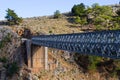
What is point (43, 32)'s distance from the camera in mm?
82562

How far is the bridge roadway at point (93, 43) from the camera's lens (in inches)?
1513

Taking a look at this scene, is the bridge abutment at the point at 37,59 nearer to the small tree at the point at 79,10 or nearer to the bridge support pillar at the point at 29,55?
the bridge support pillar at the point at 29,55

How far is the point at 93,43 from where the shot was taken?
42594 millimetres

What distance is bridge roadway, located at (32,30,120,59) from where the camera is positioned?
3844 cm

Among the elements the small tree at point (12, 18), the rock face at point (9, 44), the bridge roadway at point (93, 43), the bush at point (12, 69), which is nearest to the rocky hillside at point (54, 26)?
the small tree at point (12, 18)

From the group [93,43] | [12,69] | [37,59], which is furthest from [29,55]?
[93,43]

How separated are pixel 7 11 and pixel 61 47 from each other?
1768 inches

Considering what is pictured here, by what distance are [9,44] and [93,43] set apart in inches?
1513

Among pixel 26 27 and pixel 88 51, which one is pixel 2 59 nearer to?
pixel 26 27

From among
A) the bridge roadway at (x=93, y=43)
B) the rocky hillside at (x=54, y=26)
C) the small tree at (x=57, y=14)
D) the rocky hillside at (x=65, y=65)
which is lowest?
the rocky hillside at (x=65, y=65)

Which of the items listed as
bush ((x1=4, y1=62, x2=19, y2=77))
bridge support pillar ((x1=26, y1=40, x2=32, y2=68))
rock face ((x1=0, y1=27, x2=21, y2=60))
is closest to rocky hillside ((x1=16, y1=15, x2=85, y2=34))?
rock face ((x1=0, y1=27, x2=21, y2=60))

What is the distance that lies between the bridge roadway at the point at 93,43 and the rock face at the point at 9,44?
22405mm

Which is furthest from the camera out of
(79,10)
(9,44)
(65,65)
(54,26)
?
(79,10)

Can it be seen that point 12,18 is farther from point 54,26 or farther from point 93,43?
point 93,43
